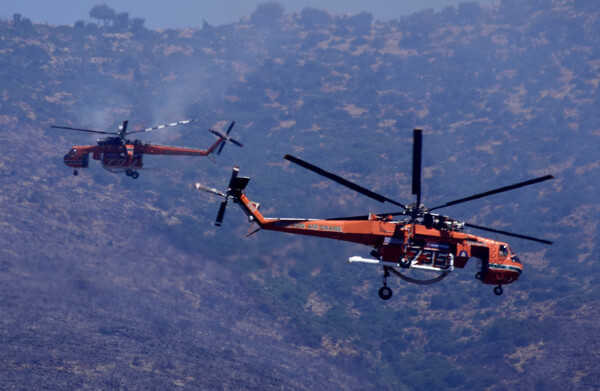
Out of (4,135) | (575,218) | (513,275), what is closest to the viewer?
(513,275)

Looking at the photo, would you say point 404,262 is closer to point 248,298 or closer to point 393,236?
point 393,236

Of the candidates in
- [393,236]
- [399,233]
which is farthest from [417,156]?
[393,236]

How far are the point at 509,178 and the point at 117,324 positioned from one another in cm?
9237

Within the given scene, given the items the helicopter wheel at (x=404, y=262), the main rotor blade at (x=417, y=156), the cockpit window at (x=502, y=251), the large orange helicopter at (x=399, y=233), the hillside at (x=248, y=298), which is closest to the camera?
the main rotor blade at (x=417, y=156)

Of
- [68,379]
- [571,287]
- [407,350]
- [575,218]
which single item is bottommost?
[68,379]

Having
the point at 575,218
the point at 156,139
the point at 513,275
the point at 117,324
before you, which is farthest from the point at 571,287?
the point at 513,275

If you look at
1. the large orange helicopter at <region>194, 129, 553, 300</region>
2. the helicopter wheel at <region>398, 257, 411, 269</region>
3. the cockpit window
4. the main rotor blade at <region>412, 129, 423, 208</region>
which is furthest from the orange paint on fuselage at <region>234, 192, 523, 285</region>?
the main rotor blade at <region>412, 129, 423, 208</region>

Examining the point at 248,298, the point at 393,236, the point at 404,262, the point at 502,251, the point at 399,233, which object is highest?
the point at 248,298

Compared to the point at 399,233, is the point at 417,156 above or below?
above

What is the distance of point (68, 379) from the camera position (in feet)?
Result: 397

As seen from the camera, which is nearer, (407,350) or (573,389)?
(573,389)

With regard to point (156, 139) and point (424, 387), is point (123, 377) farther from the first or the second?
point (156, 139)

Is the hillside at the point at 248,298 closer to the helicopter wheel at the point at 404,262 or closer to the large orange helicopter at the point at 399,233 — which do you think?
the large orange helicopter at the point at 399,233

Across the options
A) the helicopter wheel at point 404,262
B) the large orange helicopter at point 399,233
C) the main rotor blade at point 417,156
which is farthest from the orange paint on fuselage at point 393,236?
the main rotor blade at point 417,156
